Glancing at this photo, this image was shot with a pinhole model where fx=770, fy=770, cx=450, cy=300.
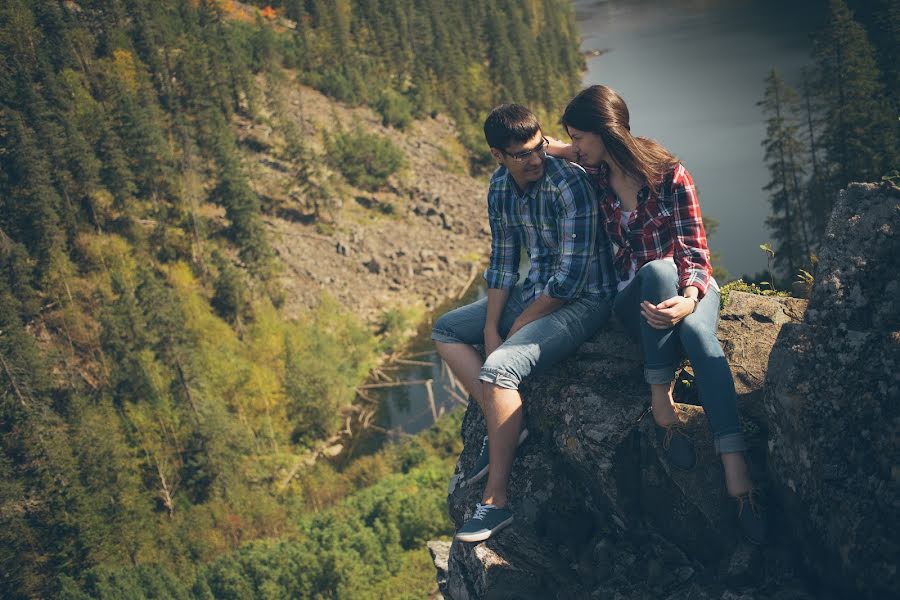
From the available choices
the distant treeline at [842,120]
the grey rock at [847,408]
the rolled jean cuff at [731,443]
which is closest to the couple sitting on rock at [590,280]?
the rolled jean cuff at [731,443]

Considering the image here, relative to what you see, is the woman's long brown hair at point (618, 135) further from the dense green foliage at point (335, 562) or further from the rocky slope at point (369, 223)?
the rocky slope at point (369, 223)

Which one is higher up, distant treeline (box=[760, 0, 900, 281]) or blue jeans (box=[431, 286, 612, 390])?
blue jeans (box=[431, 286, 612, 390])

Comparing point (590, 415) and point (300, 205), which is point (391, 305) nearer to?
point (300, 205)

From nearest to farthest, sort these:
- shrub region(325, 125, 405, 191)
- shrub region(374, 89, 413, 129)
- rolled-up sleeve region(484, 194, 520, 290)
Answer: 1. rolled-up sleeve region(484, 194, 520, 290)
2. shrub region(325, 125, 405, 191)
3. shrub region(374, 89, 413, 129)

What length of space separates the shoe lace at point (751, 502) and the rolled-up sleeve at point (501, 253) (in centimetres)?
252

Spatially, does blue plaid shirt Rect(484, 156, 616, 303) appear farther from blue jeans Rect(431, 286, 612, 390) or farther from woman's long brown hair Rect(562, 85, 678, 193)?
woman's long brown hair Rect(562, 85, 678, 193)

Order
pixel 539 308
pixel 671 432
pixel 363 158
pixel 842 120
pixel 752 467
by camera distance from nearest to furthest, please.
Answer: pixel 752 467 → pixel 671 432 → pixel 539 308 → pixel 842 120 → pixel 363 158

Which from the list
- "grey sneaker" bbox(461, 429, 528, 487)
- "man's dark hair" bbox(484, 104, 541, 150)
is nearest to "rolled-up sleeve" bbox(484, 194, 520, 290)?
"man's dark hair" bbox(484, 104, 541, 150)

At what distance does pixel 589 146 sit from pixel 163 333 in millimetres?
29119

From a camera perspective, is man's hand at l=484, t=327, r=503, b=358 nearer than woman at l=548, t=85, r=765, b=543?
No

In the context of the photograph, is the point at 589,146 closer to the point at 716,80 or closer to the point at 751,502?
the point at 751,502

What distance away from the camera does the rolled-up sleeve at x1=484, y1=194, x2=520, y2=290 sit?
6355 millimetres

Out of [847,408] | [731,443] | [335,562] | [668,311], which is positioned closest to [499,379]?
[668,311]

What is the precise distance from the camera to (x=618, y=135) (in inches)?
209
